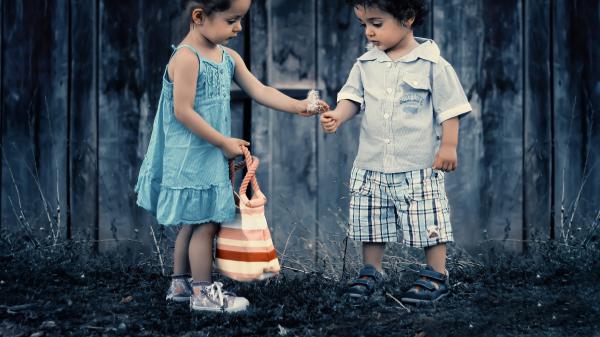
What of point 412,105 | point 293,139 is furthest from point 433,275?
point 293,139

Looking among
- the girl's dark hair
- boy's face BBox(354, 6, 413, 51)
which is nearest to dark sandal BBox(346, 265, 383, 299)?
boy's face BBox(354, 6, 413, 51)

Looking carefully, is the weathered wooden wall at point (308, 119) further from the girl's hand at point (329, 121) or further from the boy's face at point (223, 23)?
the boy's face at point (223, 23)

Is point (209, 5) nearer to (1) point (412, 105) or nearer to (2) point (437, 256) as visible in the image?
(1) point (412, 105)

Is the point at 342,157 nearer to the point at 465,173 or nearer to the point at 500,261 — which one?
the point at 465,173

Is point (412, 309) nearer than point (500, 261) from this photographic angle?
Yes

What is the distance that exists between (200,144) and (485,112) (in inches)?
80.7

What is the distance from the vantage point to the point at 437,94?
3.59m

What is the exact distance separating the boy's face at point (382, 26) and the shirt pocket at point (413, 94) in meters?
0.18

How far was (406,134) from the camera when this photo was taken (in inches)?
142

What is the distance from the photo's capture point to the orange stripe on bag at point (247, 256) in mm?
3363

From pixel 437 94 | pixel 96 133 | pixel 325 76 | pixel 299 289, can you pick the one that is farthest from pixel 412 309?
pixel 96 133

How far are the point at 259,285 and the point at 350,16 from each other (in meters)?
1.74

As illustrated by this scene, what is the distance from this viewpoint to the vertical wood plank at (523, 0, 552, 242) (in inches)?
187

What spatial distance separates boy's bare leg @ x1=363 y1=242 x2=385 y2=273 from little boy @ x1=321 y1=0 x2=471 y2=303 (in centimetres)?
6
